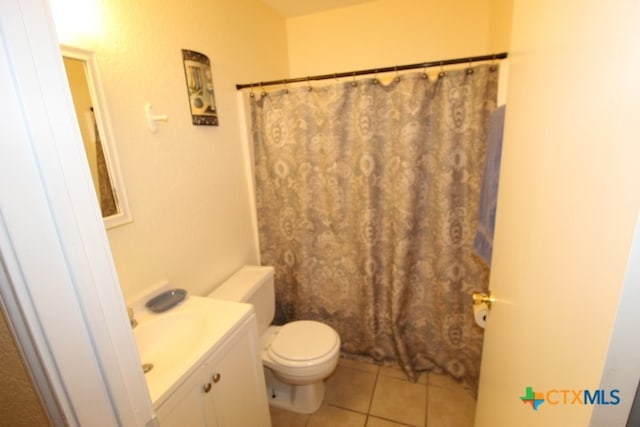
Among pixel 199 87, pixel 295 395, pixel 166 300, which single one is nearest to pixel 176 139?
pixel 199 87

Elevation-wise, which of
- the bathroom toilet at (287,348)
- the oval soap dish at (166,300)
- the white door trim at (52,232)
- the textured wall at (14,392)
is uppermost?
the white door trim at (52,232)

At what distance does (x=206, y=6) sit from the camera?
58.1 inches

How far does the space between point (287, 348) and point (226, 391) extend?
49 cm

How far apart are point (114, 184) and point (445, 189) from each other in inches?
60.1

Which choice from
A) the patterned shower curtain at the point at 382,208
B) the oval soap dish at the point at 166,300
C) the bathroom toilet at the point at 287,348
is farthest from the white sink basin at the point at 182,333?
the patterned shower curtain at the point at 382,208

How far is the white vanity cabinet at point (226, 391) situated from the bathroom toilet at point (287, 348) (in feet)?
0.67

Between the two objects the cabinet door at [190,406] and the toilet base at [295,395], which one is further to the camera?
the toilet base at [295,395]

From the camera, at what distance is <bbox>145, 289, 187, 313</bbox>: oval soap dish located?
121 cm

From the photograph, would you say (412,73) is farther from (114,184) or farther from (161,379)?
(161,379)

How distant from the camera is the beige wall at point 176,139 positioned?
1119mm

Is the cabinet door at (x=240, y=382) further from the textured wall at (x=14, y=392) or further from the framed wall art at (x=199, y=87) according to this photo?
the framed wall art at (x=199, y=87)

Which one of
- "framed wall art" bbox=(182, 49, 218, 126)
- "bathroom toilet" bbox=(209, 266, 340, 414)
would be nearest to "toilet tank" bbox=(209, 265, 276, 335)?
"bathroom toilet" bbox=(209, 266, 340, 414)

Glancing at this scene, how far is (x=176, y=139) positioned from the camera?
4.46 ft

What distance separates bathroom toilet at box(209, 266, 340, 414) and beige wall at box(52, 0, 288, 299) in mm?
176
